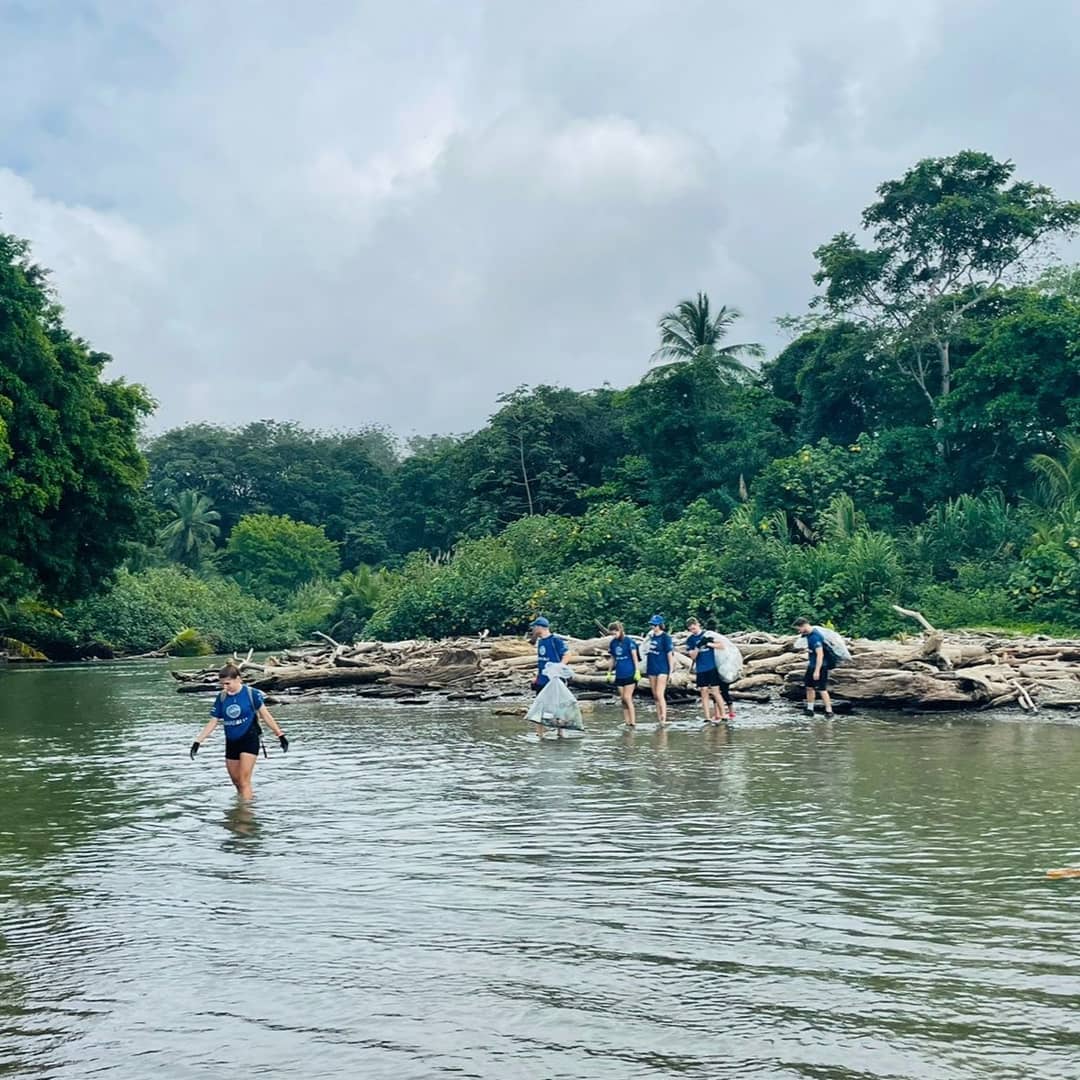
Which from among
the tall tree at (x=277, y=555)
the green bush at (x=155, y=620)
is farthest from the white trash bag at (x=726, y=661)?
the tall tree at (x=277, y=555)

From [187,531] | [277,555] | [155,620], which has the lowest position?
[155,620]

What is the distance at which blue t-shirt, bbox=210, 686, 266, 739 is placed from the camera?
40.5ft

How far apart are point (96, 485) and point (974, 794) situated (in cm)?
2926

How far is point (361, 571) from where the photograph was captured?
60.1 metres

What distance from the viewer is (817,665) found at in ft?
66.7

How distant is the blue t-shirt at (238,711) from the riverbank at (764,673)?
10570mm

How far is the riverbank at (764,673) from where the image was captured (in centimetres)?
2044

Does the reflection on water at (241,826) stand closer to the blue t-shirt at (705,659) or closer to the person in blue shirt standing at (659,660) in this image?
the person in blue shirt standing at (659,660)

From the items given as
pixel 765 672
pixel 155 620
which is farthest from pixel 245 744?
pixel 155 620

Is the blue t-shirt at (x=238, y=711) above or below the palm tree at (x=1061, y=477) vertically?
below

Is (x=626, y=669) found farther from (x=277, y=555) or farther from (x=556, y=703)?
(x=277, y=555)

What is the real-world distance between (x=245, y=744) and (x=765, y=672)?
44.6 feet

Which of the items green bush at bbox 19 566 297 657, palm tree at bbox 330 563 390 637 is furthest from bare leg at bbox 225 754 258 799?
palm tree at bbox 330 563 390 637

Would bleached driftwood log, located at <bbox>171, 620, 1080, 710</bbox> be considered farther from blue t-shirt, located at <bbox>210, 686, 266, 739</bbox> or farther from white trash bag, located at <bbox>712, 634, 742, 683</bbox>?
blue t-shirt, located at <bbox>210, 686, 266, 739</bbox>
